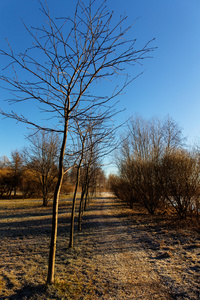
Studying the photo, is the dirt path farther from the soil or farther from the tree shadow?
the tree shadow

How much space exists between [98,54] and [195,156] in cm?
801

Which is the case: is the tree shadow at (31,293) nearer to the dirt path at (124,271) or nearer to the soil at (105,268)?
the soil at (105,268)

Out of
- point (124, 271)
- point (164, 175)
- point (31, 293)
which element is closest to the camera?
point (31, 293)

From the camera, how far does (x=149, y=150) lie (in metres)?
12.4

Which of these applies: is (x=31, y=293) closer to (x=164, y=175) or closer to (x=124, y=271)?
(x=124, y=271)

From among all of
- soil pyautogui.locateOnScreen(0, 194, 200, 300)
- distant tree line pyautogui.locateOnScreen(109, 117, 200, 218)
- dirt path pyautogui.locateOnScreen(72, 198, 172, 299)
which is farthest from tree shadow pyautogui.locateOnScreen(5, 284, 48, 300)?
distant tree line pyautogui.locateOnScreen(109, 117, 200, 218)

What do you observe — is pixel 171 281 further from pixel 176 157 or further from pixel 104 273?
pixel 176 157

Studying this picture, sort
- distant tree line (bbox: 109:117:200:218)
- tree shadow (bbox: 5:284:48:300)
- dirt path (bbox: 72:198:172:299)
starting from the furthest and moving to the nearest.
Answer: distant tree line (bbox: 109:117:200:218), dirt path (bbox: 72:198:172:299), tree shadow (bbox: 5:284:48:300)

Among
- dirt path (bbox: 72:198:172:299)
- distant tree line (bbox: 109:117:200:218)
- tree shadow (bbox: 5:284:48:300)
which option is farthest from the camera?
distant tree line (bbox: 109:117:200:218)

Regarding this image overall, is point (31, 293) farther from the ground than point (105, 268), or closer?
farther from the ground

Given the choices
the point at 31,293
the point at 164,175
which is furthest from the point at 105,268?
the point at 164,175

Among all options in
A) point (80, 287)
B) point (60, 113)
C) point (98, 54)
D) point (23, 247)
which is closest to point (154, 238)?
→ point (80, 287)

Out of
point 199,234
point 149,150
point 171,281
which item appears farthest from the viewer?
point 149,150

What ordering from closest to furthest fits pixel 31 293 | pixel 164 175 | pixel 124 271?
1. pixel 31 293
2. pixel 124 271
3. pixel 164 175
